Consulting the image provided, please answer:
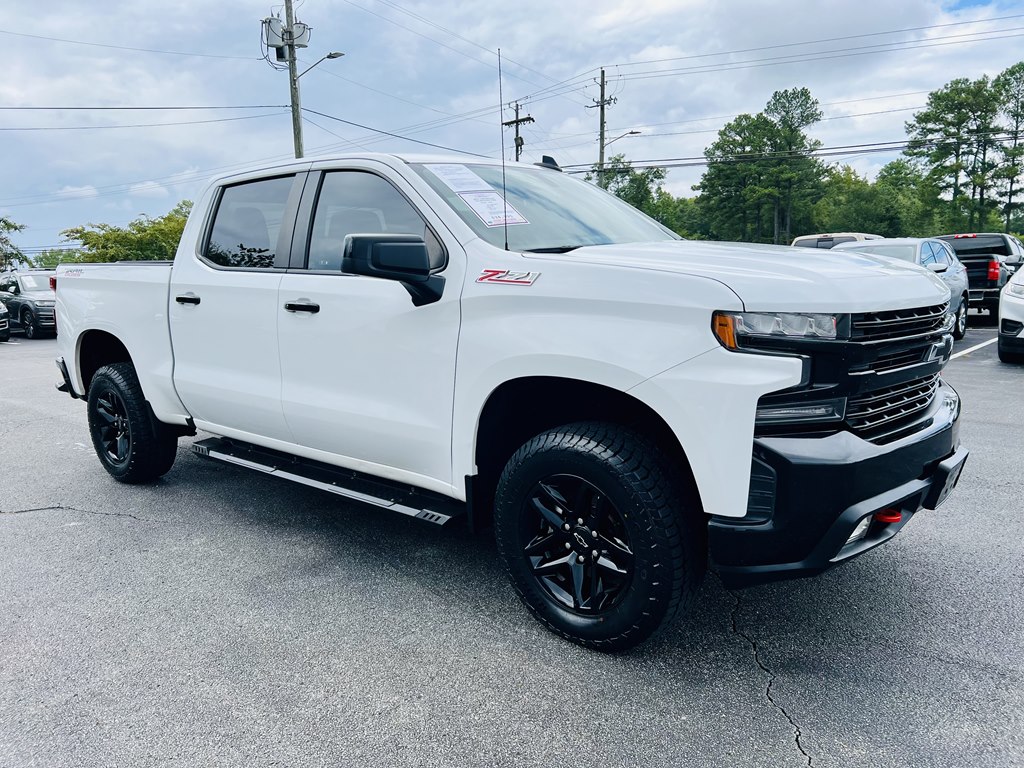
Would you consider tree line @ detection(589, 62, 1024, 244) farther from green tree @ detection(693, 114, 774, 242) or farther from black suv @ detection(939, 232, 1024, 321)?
black suv @ detection(939, 232, 1024, 321)

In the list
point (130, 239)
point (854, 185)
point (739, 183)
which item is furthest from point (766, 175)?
point (130, 239)

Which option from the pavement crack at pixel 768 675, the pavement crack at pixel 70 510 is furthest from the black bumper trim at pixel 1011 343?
the pavement crack at pixel 70 510

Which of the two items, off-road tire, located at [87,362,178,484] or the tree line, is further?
the tree line

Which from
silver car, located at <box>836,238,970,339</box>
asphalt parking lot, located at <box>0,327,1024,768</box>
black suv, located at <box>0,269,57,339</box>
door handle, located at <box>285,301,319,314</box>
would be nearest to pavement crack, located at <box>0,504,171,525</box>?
asphalt parking lot, located at <box>0,327,1024,768</box>

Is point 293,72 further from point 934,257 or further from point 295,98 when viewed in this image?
point 934,257

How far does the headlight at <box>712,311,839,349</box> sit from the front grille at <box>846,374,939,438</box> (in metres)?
0.26

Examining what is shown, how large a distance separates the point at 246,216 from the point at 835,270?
9.80 feet

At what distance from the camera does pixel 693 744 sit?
225 cm

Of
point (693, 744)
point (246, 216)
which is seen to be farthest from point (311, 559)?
point (693, 744)

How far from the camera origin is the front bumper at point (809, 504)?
87.7 inches

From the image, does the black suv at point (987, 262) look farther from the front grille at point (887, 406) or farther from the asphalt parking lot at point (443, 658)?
the front grille at point (887, 406)

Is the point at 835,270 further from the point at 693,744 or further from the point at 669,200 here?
the point at 669,200

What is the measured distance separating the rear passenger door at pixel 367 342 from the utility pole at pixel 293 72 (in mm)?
21283

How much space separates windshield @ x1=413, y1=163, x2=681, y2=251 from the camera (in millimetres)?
3059
